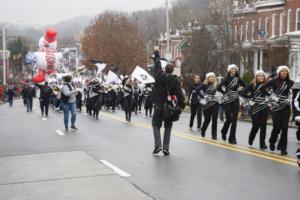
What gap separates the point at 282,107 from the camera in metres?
12.2

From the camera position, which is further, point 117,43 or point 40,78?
point 117,43

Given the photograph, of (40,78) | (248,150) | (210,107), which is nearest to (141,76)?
(40,78)

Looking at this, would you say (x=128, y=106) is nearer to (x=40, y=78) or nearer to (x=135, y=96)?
(x=135, y=96)

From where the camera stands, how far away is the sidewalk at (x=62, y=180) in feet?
27.6

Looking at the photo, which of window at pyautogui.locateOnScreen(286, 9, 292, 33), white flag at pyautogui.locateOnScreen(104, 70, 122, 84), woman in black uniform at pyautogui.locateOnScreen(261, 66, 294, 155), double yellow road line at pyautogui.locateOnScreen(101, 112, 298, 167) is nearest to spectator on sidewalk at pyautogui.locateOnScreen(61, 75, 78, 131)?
double yellow road line at pyautogui.locateOnScreen(101, 112, 298, 167)

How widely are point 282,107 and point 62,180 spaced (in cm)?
495

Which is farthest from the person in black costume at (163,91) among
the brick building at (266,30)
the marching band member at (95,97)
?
the brick building at (266,30)

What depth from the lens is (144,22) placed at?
128 m

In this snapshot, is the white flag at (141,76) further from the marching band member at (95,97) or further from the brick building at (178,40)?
the brick building at (178,40)

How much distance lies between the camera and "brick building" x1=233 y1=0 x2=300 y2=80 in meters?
38.7

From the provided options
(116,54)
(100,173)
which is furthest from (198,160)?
(116,54)

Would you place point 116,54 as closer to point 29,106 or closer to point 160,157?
point 29,106

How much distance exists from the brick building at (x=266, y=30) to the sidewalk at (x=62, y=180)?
28.3 metres

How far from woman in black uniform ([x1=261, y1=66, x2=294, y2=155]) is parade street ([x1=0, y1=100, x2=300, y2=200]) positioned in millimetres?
336
